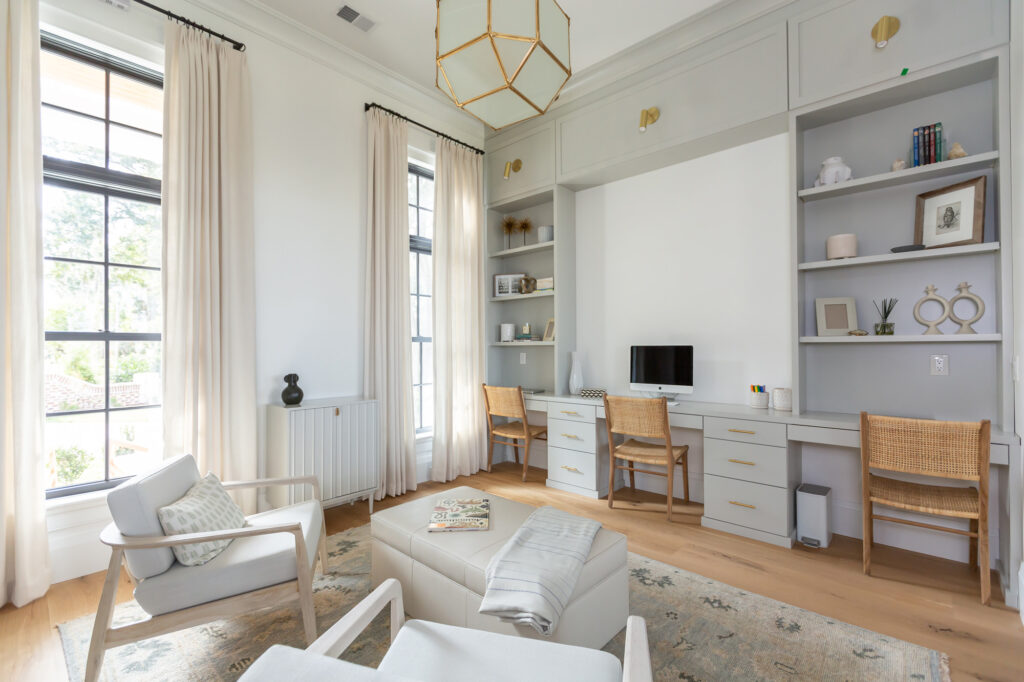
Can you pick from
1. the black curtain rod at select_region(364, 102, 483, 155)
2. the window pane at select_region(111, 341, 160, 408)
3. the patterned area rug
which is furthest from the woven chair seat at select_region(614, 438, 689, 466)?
the black curtain rod at select_region(364, 102, 483, 155)

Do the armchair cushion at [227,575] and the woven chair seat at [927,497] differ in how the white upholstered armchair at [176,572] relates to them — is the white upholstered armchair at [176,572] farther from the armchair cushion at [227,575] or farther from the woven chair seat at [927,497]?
the woven chair seat at [927,497]

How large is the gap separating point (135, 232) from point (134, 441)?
1.23 metres

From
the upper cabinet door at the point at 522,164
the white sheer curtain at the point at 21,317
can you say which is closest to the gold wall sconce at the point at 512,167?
the upper cabinet door at the point at 522,164

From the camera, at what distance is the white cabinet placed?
2967 millimetres

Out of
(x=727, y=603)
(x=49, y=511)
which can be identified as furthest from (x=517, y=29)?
(x=49, y=511)

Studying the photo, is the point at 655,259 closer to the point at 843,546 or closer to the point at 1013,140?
the point at 1013,140

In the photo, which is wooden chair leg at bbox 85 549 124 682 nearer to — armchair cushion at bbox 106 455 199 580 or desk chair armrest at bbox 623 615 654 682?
armchair cushion at bbox 106 455 199 580

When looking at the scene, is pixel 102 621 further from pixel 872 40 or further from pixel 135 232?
pixel 872 40

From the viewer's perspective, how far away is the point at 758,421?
2.90 metres

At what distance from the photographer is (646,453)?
3287 millimetres

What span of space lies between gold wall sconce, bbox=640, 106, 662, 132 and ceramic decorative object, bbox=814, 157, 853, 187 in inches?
47.3

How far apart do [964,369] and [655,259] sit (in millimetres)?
2052

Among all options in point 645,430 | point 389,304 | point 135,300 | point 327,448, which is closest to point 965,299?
point 645,430

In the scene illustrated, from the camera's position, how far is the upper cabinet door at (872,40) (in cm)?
235
